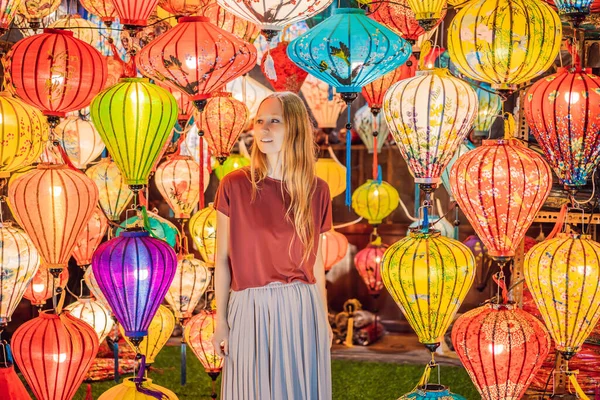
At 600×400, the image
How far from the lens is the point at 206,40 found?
136 inches

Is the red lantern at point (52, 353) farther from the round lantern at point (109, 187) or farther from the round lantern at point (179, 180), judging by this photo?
the round lantern at point (179, 180)

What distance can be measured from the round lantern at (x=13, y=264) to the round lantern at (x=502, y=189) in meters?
1.65

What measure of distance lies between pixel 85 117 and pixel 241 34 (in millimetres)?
1067

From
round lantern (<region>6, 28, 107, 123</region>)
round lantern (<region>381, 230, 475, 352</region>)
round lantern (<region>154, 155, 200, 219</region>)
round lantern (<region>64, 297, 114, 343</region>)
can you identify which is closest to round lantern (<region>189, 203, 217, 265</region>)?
round lantern (<region>154, 155, 200, 219</region>)

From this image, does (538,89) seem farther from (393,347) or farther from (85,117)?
(393,347)

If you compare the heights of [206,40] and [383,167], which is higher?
[206,40]

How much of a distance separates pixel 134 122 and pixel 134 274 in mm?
532

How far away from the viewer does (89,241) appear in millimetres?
4219

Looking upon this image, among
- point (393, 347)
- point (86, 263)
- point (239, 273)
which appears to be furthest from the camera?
point (393, 347)

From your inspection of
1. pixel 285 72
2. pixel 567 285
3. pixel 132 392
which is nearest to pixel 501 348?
pixel 567 285

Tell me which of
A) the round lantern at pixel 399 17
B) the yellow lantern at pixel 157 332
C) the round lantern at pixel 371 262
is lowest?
the yellow lantern at pixel 157 332

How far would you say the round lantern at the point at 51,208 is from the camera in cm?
328

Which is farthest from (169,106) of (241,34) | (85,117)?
(85,117)

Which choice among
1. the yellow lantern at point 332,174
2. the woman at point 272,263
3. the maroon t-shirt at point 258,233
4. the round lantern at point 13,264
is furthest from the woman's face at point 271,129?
the yellow lantern at point 332,174
